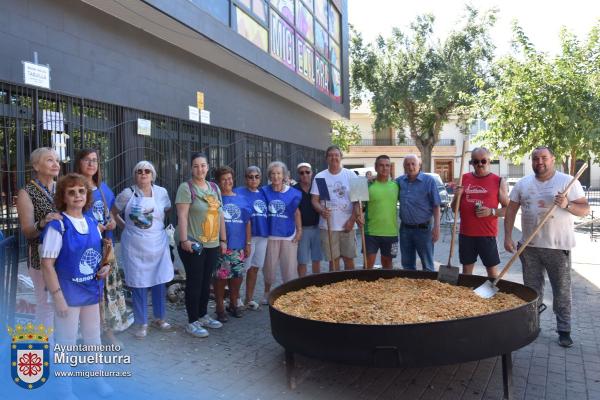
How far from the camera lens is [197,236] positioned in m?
5.03

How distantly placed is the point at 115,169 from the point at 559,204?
233 inches

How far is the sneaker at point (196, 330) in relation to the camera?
5031 millimetres

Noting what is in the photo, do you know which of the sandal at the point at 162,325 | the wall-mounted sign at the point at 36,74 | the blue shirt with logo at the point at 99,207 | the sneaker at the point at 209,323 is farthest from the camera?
the wall-mounted sign at the point at 36,74

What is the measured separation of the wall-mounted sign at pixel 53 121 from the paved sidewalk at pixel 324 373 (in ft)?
8.98

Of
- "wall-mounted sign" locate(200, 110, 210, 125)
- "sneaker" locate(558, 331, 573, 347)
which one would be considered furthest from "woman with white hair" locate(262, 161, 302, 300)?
"wall-mounted sign" locate(200, 110, 210, 125)

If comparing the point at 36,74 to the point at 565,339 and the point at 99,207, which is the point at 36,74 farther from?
the point at 565,339

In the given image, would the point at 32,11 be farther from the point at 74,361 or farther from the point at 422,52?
the point at 422,52

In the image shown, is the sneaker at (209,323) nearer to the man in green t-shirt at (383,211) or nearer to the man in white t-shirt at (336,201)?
the man in white t-shirt at (336,201)

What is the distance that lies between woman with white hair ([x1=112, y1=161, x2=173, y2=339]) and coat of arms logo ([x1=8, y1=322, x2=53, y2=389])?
1583mm

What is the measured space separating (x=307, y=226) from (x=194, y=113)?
420 centimetres

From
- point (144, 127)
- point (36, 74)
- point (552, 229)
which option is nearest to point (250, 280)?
point (144, 127)

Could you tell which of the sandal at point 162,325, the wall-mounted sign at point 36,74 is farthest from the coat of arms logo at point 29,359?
the wall-mounted sign at point 36,74

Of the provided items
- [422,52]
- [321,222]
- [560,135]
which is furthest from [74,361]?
[422,52]

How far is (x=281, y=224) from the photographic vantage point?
6062 mm
